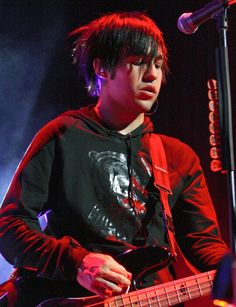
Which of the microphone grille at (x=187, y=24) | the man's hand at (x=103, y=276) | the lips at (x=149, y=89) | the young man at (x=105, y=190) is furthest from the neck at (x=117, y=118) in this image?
the man's hand at (x=103, y=276)

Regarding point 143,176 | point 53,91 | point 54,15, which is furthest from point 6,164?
point 143,176

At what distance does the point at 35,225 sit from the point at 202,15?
1.11 metres

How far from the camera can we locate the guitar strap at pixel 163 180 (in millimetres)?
2635

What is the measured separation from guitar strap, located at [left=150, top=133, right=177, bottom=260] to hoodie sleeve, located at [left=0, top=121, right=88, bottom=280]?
47 cm

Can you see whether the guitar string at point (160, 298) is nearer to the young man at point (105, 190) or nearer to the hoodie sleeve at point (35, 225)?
the young man at point (105, 190)

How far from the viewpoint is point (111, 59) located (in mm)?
2805

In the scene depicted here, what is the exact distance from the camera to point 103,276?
86.0 inches

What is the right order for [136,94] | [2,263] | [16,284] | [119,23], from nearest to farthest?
[16,284], [136,94], [119,23], [2,263]

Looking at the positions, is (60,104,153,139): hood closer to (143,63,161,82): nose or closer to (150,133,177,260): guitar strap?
(150,133,177,260): guitar strap

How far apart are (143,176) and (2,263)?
1.38m

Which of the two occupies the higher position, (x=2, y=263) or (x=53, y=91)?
(x=53, y=91)

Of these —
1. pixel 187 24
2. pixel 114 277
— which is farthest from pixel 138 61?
pixel 114 277

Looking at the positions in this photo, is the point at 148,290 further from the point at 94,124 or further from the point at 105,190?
the point at 94,124

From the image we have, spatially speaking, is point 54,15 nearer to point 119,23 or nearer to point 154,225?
point 119,23
